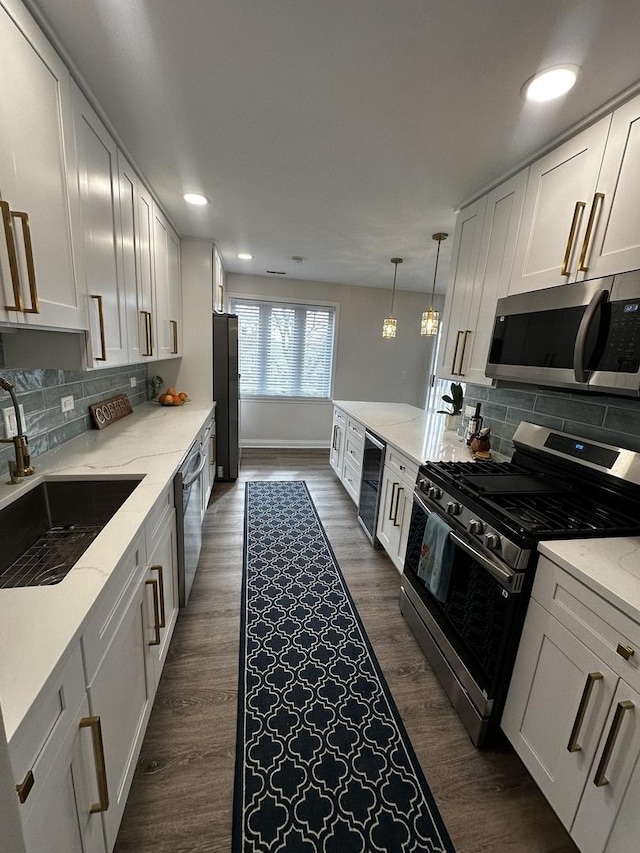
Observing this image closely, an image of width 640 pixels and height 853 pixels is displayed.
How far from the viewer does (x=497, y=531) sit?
1.27m

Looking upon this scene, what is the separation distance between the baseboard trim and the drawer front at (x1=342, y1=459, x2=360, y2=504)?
1.71m

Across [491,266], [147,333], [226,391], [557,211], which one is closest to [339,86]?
[557,211]

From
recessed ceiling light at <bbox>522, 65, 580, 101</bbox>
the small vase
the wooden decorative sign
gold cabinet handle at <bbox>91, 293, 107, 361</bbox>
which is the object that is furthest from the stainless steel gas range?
the wooden decorative sign

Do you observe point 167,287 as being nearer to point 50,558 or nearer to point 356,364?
point 50,558

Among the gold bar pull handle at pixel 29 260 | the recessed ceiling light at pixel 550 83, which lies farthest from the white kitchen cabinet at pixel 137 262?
the recessed ceiling light at pixel 550 83

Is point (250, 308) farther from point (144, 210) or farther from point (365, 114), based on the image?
point (365, 114)

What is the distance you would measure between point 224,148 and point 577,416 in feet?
7.23

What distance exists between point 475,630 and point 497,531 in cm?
45

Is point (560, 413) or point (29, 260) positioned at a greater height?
point (29, 260)

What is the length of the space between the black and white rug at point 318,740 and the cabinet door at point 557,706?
0.39m

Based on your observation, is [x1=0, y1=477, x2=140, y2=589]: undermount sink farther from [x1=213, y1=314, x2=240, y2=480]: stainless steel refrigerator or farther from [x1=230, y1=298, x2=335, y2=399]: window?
[x1=230, y1=298, x2=335, y2=399]: window

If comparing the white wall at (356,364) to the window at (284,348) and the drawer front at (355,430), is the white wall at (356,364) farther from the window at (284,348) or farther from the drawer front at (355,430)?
the drawer front at (355,430)

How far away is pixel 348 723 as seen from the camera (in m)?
1.46

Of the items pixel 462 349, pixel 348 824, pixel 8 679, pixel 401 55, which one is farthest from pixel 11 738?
pixel 462 349
